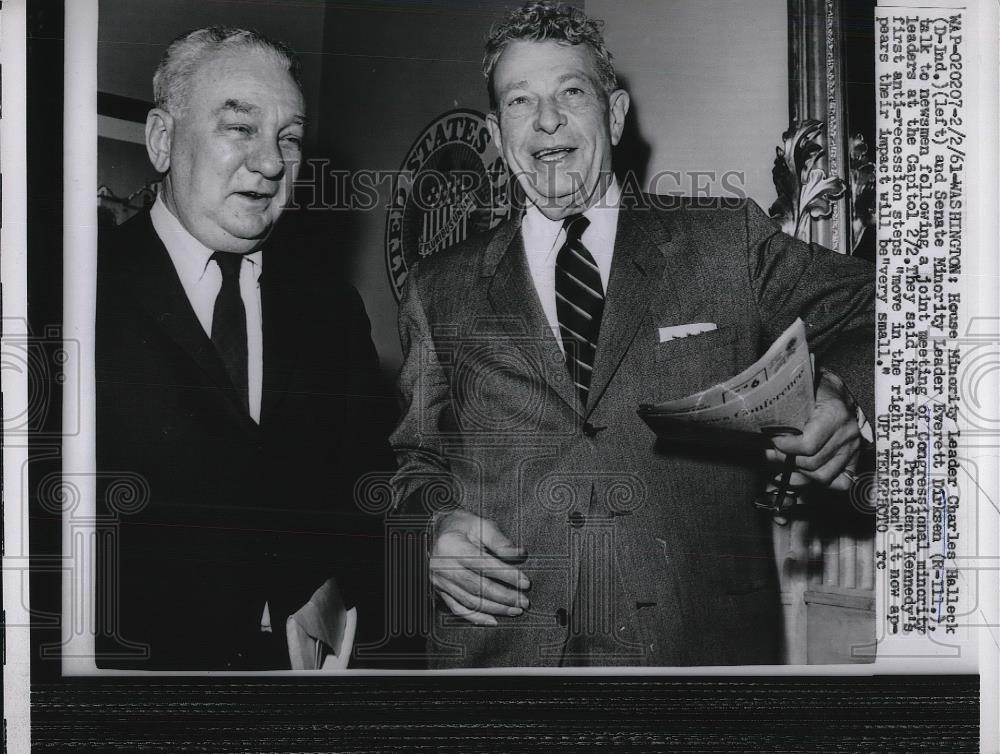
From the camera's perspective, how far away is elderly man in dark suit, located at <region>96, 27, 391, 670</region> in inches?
53.2

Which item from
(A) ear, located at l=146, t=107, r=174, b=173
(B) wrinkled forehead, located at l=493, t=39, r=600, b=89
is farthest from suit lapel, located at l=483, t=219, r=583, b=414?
(A) ear, located at l=146, t=107, r=174, b=173

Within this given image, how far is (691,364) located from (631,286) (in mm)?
147

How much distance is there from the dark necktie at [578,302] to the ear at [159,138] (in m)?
0.60

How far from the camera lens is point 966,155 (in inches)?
55.0

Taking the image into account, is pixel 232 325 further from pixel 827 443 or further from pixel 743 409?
pixel 827 443

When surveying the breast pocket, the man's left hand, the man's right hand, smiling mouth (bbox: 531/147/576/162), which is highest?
smiling mouth (bbox: 531/147/576/162)

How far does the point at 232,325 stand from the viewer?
136 cm

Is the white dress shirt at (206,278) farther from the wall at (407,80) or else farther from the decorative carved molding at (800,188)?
the decorative carved molding at (800,188)

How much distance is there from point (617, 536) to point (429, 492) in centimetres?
29

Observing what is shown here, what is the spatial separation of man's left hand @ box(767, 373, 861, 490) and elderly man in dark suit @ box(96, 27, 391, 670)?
61 cm

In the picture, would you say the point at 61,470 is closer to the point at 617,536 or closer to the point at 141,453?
the point at 141,453

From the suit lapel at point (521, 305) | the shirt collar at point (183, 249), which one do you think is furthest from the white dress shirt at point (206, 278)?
the suit lapel at point (521, 305)

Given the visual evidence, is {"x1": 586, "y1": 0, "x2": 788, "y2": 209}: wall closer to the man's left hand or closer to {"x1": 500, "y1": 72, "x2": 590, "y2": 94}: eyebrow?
{"x1": 500, "y1": 72, "x2": 590, "y2": 94}: eyebrow

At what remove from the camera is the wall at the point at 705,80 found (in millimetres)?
1373
